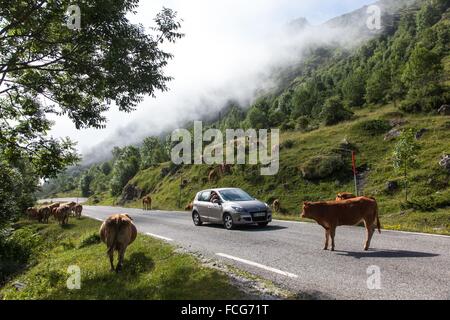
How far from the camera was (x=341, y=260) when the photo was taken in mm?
8891

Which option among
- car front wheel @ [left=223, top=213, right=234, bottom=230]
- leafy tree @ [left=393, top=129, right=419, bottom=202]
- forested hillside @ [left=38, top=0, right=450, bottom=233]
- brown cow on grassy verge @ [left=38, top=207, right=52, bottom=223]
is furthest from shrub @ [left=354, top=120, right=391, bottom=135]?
brown cow on grassy verge @ [left=38, top=207, right=52, bottom=223]

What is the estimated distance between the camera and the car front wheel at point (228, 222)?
52.5 ft

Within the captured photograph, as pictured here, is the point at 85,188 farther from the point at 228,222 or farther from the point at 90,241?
the point at 228,222

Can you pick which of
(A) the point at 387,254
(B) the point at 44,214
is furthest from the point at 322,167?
(A) the point at 387,254

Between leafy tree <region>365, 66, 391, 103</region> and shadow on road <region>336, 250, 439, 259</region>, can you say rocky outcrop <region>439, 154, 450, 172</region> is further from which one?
leafy tree <region>365, 66, 391, 103</region>

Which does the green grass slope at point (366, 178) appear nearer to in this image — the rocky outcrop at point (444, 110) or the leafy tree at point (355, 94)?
the rocky outcrop at point (444, 110)

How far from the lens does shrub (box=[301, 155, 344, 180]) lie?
41.8 meters

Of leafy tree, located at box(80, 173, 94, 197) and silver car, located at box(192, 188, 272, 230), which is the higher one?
leafy tree, located at box(80, 173, 94, 197)

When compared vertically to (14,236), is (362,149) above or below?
above

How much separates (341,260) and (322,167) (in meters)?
34.2

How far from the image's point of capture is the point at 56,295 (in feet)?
28.2
